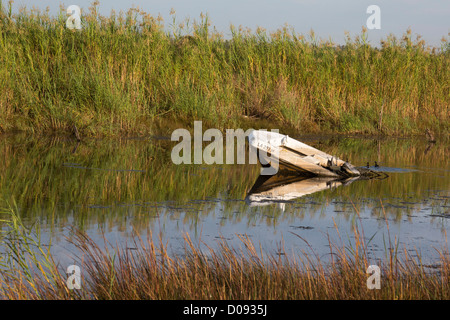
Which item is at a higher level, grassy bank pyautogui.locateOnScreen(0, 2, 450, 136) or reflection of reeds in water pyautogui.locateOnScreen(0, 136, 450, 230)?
grassy bank pyautogui.locateOnScreen(0, 2, 450, 136)

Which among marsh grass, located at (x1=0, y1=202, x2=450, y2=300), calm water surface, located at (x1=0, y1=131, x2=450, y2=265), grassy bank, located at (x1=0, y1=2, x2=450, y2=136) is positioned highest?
grassy bank, located at (x1=0, y1=2, x2=450, y2=136)

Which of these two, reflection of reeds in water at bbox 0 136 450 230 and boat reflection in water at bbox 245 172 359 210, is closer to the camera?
reflection of reeds in water at bbox 0 136 450 230

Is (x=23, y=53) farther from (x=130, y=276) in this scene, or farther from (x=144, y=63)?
(x=130, y=276)

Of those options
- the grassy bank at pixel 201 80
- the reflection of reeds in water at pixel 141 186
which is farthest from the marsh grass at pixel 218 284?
the grassy bank at pixel 201 80

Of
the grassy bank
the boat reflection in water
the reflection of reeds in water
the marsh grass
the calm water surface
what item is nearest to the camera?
the marsh grass

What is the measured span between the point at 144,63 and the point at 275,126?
3664 millimetres

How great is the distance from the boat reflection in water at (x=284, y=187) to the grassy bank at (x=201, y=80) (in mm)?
5757

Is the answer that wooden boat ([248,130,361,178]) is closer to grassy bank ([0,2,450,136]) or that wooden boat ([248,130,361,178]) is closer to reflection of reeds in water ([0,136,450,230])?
reflection of reeds in water ([0,136,450,230])

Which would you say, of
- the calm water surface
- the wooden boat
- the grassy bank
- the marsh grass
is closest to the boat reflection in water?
the calm water surface

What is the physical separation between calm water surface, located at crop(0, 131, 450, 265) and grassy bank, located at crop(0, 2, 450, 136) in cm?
173

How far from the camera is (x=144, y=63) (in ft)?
56.7

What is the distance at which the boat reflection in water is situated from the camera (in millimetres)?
9383

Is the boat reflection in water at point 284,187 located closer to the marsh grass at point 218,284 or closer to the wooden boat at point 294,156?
the wooden boat at point 294,156
